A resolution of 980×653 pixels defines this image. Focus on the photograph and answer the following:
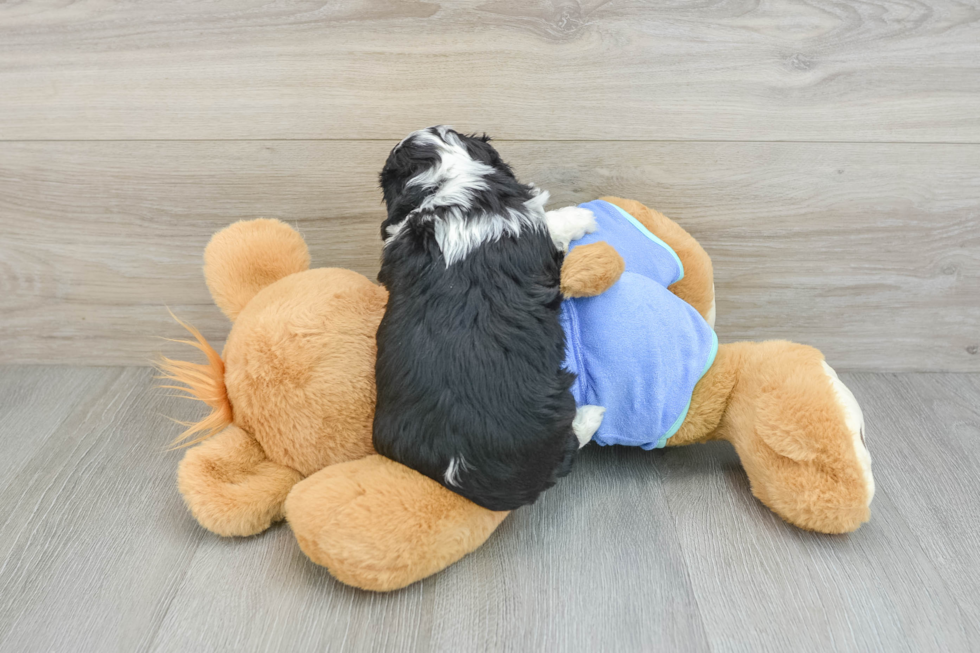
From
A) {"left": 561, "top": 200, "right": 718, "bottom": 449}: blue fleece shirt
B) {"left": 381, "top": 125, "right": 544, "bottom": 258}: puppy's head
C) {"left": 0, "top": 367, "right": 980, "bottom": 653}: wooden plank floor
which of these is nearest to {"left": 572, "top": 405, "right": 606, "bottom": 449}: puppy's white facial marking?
{"left": 561, "top": 200, "right": 718, "bottom": 449}: blue fleece shirt

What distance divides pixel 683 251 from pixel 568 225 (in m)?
0.21

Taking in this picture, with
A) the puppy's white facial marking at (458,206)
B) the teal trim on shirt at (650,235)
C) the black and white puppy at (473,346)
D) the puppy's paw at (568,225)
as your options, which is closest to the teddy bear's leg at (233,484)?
the black and white puppy at (473,346)

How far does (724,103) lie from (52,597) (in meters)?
0.99

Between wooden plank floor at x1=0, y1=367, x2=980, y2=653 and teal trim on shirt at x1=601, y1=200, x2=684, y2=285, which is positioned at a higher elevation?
teal trim on shirt at x1=601, y1=200, x2=684, y2=285

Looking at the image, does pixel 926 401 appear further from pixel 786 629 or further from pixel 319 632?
pixel 319 632

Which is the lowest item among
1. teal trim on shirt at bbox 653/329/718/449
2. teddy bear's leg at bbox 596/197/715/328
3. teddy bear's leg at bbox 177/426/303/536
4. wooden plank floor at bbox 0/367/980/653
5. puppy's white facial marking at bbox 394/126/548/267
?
wooden plank floor at bbox 0/367/980/653

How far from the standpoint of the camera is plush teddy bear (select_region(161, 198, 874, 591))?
2.04 feet

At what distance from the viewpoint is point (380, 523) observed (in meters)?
0.61

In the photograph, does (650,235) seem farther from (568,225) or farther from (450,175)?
(450,175)

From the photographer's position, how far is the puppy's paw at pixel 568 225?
0.70 meters

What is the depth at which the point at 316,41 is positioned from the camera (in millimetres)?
841

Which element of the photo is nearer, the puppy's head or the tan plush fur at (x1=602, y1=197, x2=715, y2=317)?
the puppy's head

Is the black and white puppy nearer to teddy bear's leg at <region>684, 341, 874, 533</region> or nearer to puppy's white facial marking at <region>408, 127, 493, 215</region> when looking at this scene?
puppy's white facial marking at <region>408, 127, 493, 215</region>

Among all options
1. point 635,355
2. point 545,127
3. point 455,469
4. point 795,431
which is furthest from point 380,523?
point 545,127
